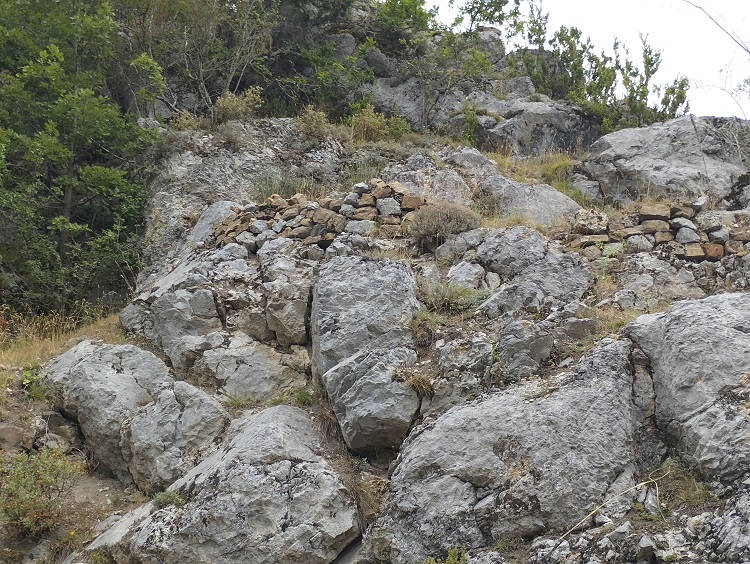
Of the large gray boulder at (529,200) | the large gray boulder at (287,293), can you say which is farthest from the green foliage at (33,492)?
the large gray boulder at (529,200)

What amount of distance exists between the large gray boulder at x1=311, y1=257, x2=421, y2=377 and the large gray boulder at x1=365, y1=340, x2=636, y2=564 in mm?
1421

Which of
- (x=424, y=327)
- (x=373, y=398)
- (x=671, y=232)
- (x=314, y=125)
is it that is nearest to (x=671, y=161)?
(x=671, y=232)

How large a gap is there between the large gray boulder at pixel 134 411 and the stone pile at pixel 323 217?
6.93ft

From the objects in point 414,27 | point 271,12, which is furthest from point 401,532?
point 414,27

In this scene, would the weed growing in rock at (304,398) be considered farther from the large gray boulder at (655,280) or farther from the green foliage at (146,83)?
the green foliage at (146,83)

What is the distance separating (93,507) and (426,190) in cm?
589

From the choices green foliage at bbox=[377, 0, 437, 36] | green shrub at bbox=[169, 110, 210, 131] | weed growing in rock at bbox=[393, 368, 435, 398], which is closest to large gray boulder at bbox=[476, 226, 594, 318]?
weed growing in rock at bbox=[393, 368, 435, 398]

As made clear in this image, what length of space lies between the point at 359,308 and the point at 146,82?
8228 millimetres

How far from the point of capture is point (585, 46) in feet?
53.8

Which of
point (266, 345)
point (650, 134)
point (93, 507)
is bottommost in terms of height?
point (93, 507)

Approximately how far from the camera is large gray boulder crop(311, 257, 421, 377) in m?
7.13

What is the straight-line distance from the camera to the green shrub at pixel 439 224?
8.69 m

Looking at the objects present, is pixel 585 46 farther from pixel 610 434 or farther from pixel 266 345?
pixel 610 434

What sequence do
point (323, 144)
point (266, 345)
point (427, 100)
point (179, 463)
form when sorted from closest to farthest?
point (179, 463)
point (266, 345)
point (323, 144)
point (427, 100)
